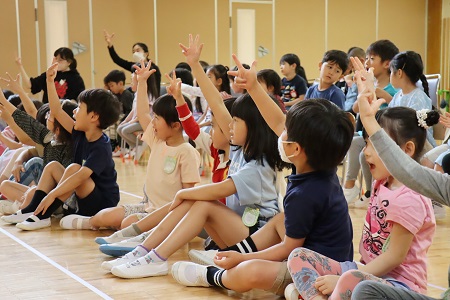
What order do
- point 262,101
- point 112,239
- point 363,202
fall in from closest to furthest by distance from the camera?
point 262,101 < point 112,239 < point 363,202

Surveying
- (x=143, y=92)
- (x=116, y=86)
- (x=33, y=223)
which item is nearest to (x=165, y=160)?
(x=143, y=92)

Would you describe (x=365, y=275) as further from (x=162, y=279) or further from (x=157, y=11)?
(x=157, y=11)

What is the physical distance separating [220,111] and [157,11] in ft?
26.3

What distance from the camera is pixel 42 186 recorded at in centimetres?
411

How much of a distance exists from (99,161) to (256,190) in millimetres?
1346

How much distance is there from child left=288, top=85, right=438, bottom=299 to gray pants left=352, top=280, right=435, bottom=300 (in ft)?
0.65

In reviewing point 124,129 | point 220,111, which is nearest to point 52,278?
point 220,111

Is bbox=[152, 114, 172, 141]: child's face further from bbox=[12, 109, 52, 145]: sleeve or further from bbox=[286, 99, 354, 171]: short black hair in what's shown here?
bbox=[286, 99, 354, 171]: short black hair

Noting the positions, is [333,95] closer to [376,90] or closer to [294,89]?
[376,90]

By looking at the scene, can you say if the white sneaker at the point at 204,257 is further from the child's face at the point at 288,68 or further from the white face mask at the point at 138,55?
the white face mask at the point at 138,55

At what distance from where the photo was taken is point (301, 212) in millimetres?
2291

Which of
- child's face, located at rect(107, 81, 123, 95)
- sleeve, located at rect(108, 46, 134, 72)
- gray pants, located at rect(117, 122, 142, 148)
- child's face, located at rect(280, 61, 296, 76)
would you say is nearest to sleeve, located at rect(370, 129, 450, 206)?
child's face, located at rect(280, 61, 296, 76)

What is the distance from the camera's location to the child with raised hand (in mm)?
2789

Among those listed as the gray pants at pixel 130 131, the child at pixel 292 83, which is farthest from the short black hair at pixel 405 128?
the gray pants at pixel 130 131
